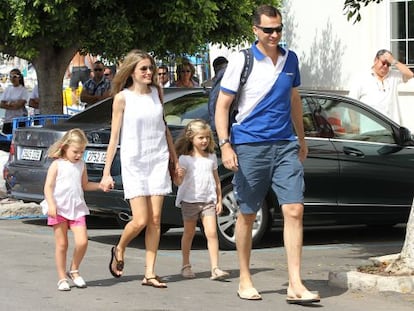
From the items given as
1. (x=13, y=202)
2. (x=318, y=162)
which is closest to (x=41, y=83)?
(x=13, y=202)

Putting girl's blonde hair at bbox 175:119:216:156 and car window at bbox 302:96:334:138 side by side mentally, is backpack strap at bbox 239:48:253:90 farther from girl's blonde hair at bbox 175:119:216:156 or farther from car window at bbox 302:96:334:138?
car window at bbox 302:96:334:138

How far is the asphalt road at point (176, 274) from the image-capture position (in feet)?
23.8

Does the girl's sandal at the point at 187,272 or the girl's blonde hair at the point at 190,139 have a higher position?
the girl's blonde hair at the point at 190,139

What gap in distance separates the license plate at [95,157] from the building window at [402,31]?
7470 mm

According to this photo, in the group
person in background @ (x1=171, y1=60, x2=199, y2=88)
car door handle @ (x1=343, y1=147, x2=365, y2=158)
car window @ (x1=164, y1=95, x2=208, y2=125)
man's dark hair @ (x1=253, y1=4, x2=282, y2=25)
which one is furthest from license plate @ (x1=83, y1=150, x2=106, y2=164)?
person in background @ (x1=171, y1=60, x2=199, y2=88)

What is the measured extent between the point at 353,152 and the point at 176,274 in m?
2.73

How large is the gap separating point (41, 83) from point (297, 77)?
7.49 metres

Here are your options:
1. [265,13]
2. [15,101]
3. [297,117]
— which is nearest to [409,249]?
[297,117]

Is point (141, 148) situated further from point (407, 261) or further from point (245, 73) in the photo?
point (407, 261)

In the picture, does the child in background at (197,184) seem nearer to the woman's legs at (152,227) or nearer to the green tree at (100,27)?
the woman's legs at (152,227)

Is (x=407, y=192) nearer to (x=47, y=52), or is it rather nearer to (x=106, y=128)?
(x=106, y=128)

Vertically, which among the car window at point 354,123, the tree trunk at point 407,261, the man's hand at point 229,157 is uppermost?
the car window at point 354,123

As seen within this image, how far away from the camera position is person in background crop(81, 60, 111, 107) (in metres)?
16.0

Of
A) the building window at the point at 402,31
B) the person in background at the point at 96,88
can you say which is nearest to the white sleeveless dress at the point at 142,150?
the person in background at the point at 96,88
